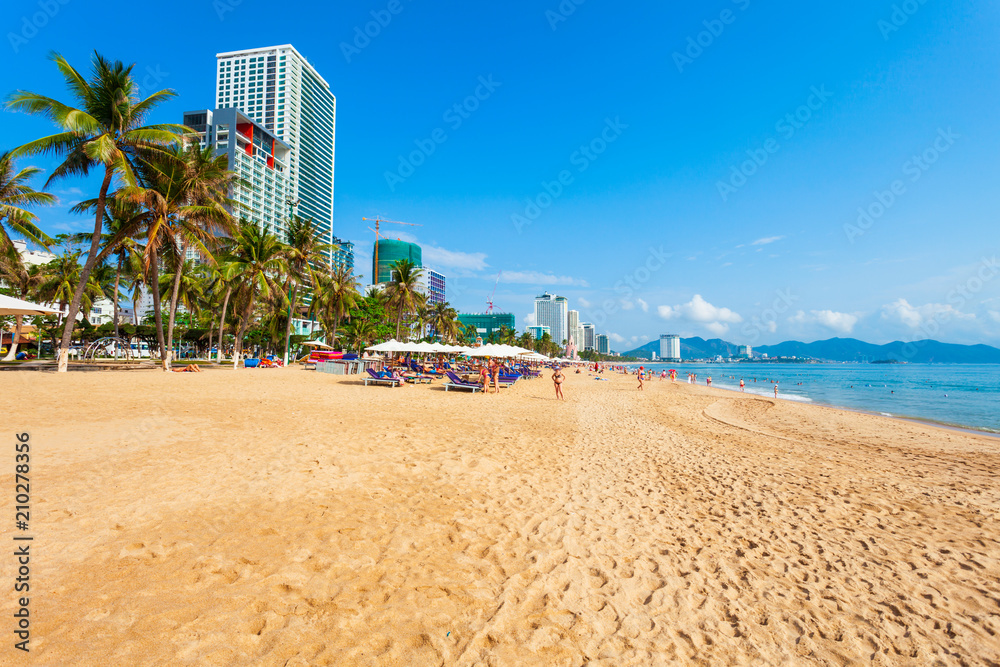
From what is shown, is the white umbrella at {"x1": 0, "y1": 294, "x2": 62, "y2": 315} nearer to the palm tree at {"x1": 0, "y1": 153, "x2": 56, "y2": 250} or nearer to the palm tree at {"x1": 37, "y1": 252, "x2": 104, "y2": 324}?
the palm tree at {"x1": 0, "y1": 153, "x2": 56, "y2": 250}

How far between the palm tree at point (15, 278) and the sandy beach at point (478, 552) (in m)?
18.1

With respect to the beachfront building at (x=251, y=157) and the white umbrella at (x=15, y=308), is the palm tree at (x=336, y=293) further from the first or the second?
the beachfront building at (x=251, y=157)

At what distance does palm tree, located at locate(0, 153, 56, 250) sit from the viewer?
16.7 metres

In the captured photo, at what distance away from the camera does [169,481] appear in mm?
4730

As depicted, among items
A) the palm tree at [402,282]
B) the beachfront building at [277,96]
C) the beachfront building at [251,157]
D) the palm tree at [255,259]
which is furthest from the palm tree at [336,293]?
the beachfront building at [277,96]

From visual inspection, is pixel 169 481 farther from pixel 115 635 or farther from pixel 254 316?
pixel 254 316

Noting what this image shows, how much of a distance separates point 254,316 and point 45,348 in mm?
17800

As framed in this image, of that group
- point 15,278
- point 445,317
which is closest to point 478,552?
point 15,278

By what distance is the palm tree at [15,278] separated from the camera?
62.2 feet

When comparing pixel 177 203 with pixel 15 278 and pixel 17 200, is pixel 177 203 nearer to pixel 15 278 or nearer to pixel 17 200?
pixel 17 200

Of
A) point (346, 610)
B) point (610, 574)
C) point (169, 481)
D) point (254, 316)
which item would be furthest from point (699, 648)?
point (254, 316)

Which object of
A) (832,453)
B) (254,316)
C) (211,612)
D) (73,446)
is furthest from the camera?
(254,316)

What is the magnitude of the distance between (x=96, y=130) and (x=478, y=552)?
2065cm

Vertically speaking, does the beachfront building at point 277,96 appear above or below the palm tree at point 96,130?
above
